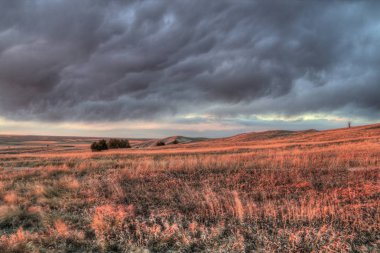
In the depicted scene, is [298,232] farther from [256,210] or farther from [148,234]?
[148,234]

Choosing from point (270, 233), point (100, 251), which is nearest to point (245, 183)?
point (270, 233)

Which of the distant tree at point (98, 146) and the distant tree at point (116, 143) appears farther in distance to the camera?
the distant tree at point (116, 143)

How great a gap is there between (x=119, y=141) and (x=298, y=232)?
62727mm

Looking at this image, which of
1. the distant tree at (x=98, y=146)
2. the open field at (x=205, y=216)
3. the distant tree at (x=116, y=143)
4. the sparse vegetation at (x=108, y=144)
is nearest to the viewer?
the open field at (x=205, y=216)

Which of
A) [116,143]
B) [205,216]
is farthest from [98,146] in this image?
[205,216]

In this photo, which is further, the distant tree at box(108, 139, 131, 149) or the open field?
the distant tree at box(108, 139, 131, 149)

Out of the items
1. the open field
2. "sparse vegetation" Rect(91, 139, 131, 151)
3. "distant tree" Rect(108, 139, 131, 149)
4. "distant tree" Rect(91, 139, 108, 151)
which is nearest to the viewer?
the open field

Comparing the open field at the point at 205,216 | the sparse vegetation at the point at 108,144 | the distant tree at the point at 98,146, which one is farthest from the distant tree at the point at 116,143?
the open field at the point at 205,216

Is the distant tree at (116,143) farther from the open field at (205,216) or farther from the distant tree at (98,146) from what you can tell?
the open field at (205,216)

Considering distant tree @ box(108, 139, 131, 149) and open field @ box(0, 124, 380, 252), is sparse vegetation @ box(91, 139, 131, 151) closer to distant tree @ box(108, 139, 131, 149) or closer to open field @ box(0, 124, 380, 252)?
distant tree @ box(108, 139, 131, 149)

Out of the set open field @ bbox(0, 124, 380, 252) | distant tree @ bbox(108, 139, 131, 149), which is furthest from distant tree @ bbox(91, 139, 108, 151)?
open field @ bbox(0, 124, 380, 252)

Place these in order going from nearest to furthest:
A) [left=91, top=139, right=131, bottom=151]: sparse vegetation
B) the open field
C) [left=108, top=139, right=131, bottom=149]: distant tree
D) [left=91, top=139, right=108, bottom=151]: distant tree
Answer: the open field → [left=91, top=139, right=108, bottom=151]: distant tree → [left=91, top=139, right=131, bottom=151]: sparse vegetation → [left=108, top=139, right=131, bottom=149]: distant tree

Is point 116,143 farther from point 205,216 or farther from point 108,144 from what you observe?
point 205,216

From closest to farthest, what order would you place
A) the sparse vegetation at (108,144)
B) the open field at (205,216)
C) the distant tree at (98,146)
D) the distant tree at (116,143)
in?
the open field at (205,216)
the distant tree at (98,146)
the sparse vegetation at (108,144)
the distant tree at (116,143)
